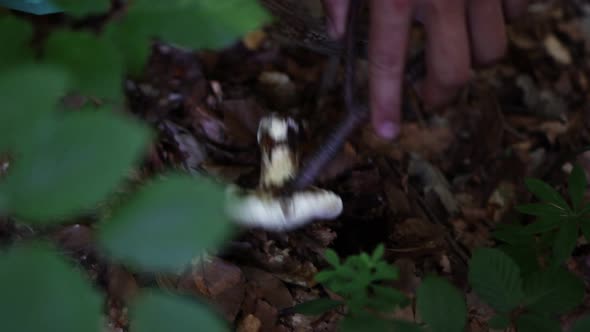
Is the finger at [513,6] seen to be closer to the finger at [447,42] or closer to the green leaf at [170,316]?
the finger at [447,42]

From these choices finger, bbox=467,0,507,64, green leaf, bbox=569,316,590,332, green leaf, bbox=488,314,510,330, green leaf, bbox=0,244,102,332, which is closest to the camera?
green leaf, bbox=0,244,102,332

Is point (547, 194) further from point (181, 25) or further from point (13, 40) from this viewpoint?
point (13, 40)

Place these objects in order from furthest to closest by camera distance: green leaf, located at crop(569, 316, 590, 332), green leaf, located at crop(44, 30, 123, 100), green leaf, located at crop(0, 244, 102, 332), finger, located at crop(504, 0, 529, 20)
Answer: finger, located at crop(504, 0, 529, 20) < green leaf, located at crop(569, 316, 590, 332) < green leaf, located at crop(44, 30, 123, 100) < green leaf, located at crop(0, 244, 102, 332)

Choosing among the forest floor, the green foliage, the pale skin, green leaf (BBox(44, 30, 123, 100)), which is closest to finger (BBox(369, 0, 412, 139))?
the pale skin

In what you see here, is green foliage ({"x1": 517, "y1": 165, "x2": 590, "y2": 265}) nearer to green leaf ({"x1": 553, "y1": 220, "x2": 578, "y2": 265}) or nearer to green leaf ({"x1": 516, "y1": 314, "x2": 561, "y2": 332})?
green leaf ({"x1": 553, "y1": 220, "x2": 578, "y2": 265})

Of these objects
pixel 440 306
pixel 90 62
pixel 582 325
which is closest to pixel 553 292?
pixel 582 325

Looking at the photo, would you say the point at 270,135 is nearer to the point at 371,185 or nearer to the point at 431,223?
the point at 371,185

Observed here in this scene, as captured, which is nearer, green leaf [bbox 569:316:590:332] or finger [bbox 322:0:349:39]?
green leaf [bbox 569:316:590:332]
